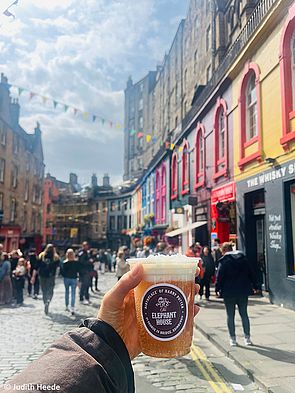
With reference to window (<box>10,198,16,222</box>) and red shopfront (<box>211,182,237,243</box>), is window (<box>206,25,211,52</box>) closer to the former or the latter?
red shopfront (<box>211,182,237,243</box>)

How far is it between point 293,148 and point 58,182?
5905 centimetres

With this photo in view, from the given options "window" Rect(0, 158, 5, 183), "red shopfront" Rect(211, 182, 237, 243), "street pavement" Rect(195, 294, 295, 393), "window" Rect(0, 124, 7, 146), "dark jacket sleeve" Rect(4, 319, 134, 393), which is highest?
"window" Rect(0, 124, 7, 146)

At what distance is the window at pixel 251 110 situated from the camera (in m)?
12.4

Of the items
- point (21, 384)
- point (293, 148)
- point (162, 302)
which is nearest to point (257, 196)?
point (293, 148)

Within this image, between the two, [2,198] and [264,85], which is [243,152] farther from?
[2,198]

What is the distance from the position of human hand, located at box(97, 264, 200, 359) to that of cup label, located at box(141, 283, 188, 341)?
0.11 meters

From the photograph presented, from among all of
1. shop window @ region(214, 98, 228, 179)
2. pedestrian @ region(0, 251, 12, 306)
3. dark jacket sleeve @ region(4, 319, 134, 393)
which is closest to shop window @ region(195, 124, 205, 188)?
shop window @ region(214, 98, 228, 179)

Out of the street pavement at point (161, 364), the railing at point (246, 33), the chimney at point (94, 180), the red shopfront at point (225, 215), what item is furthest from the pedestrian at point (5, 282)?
the chimney at point (94, 180)

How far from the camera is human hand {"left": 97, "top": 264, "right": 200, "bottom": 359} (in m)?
1.67

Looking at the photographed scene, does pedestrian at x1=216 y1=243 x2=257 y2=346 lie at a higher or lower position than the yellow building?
lower

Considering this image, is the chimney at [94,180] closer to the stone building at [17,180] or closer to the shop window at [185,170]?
the stone building at [17,180]

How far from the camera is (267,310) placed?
30.5ft

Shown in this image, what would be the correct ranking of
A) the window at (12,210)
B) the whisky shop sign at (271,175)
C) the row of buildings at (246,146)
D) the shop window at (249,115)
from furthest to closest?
the window at (12,210) < the shop window at (249,115) < the row of buildings at (246,146) < the whisky shop sign at (271,175)

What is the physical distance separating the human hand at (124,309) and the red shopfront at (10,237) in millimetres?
→ 28365
